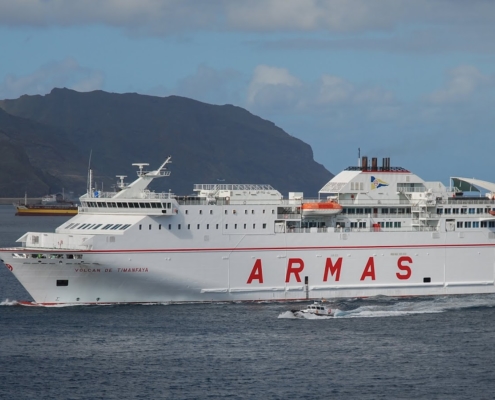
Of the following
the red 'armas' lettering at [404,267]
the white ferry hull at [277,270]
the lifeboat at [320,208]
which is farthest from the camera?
the red 'armas' lettering at [404,267]

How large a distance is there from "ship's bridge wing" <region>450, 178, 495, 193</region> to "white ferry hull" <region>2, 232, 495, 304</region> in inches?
125

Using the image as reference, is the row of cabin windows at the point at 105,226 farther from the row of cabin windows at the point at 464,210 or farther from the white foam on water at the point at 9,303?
the row of cabin windows at the point at 464,210

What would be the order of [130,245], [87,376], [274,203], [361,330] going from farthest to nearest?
[274,203]
[130,245]
[361,330]
[87,376]

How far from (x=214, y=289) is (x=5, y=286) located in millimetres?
16824

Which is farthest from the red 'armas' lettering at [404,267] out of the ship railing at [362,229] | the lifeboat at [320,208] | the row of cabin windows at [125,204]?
the row of cabin windows at [125,204]

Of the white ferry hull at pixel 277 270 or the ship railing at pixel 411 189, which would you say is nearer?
the white ferry hull at pixel 277 270

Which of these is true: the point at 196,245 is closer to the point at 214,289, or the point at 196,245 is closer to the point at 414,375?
the point at 214,289

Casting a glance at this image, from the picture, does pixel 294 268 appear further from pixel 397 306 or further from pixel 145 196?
pixel 145 196

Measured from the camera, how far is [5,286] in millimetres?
59281

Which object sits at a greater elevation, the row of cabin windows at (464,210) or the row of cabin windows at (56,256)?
the row of cabin windows at (464,210)

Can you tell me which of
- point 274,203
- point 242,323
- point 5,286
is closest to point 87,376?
point 242,323

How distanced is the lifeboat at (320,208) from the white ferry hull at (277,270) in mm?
1191

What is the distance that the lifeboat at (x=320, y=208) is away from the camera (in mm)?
50281

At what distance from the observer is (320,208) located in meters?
50.3
